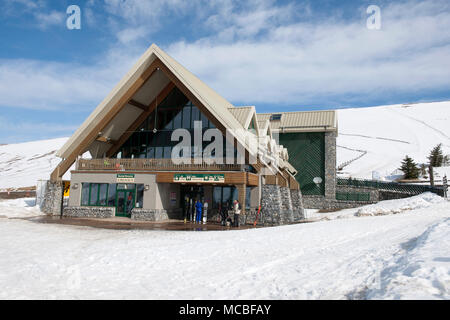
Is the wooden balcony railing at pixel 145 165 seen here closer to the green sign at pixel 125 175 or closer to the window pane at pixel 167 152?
the green sign at pixel 125 175

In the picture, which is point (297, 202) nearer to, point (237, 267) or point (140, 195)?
point (140, 195)

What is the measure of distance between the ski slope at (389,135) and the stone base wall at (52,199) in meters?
42.8

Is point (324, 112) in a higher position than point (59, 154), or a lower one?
higher

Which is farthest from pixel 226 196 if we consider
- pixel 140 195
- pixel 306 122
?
pixel 306 122

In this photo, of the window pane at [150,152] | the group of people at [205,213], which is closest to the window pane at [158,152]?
the window pane at [150,152]

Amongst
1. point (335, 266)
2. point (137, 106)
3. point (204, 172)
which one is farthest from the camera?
point (137, 106)

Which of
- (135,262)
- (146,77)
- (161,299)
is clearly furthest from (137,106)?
(161,299)

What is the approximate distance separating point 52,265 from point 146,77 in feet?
54.6

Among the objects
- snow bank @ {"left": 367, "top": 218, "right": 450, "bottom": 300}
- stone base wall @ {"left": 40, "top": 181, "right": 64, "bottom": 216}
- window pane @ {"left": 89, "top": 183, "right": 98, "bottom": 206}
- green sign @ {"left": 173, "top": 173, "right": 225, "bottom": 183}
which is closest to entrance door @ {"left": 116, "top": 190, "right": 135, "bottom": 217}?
window pane @ {"left": 89, "top": 183, "right": 98, "bottom": 206}

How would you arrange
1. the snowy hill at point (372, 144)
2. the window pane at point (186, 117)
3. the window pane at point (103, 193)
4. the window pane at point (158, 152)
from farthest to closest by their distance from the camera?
1. the snowy hill at point (372, 144)
2. the window pane at point (158, 152)
3. the window pane at point (186, 117)
4. the window pane at point (103, 193)

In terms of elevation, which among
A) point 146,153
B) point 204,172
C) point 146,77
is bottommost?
point 204,172

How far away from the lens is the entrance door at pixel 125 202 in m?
22.9
